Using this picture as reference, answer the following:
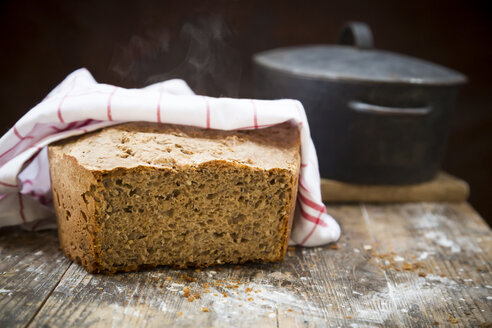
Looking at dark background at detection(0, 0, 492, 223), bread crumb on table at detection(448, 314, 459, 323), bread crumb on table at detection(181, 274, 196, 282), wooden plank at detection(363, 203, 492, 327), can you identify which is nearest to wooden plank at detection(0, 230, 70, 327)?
bread crumb on table at detection(181, 274, 196, 282)

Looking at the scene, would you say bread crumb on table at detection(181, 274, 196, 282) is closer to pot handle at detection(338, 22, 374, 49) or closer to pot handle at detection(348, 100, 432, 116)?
pot handle at detection(348, 100, 432, 116)

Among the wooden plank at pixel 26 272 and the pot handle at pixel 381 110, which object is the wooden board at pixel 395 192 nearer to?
the pot handle at pixel 381 110

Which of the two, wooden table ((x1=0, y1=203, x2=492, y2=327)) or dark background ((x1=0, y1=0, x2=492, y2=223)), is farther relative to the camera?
dark background ((x1=0, y1=0, x2=492, y2=223))

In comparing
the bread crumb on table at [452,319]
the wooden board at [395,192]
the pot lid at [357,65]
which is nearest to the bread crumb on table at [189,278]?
the bread crumb on table at [452,319]

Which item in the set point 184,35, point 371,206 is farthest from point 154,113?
point 371,206

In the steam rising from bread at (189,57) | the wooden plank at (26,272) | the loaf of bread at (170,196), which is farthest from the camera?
the steam rising from bread at (189,57)

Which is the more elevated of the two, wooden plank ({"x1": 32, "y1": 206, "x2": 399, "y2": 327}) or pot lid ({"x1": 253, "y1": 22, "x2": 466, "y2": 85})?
pot lid ({"x1": 253, "y1": 22, "x2": 466, "y2": 85})

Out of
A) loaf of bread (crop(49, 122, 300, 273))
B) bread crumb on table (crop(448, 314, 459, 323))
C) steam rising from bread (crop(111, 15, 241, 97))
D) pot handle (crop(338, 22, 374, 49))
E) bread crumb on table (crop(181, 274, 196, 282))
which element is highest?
pot handle (crop(338, 22, 374, 49))
